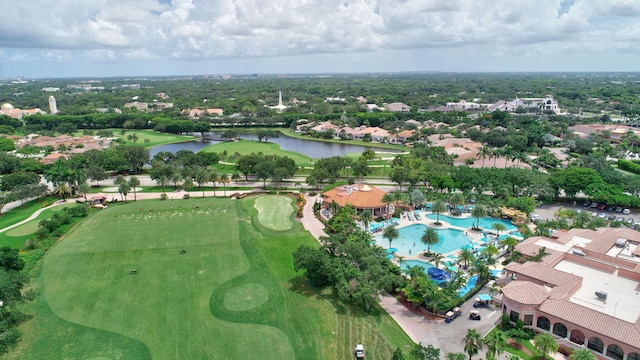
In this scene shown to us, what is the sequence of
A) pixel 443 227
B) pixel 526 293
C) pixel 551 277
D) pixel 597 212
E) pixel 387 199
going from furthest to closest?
1. pixel 597 212
2. pixel 387 199
3. pixel 443 227
4. pixel 551 277
5. pixel 526 293

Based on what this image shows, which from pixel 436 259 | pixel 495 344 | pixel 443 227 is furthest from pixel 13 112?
pixel 495 344

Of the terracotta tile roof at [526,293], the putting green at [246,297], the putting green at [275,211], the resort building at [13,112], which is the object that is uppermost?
the resort building at [13,112]

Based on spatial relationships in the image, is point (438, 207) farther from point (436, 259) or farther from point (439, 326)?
point (439, 326)

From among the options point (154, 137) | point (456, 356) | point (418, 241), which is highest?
point (154, 137)

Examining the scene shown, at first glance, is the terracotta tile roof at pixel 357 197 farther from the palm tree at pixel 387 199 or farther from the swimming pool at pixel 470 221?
the swimming pool at pixel 470 221

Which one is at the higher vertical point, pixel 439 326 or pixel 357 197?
pixel 357 197

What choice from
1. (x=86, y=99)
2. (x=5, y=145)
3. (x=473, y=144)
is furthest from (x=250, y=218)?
(x=86, y=99)

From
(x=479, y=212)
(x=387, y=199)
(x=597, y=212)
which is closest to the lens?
(x=479, y=212)

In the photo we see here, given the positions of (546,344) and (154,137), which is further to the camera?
(154,137)

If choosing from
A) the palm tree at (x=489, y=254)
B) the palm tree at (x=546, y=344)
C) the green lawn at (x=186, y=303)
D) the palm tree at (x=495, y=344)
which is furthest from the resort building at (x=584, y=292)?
the green lawn at (x=186, y=303)
